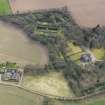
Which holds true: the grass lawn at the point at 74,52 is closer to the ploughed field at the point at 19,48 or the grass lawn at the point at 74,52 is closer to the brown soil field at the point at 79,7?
the ploughed field at the point at 19,48

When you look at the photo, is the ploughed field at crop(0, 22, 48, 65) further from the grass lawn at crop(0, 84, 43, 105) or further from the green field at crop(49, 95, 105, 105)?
the green field at crop(49, 95, 105, 105)

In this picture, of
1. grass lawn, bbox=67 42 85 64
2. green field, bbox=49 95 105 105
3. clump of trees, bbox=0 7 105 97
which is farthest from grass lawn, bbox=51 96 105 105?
grass lawn, bbox=67 42 85 64

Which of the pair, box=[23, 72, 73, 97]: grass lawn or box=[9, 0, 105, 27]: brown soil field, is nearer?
box=[23, 72, 73, 97]: grass lawn

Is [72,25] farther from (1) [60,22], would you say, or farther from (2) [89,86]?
(2) [89,86]

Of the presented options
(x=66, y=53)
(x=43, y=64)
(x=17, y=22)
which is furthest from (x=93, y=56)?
(x=17, y=22)

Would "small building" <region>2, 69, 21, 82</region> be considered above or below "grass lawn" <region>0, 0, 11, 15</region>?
below

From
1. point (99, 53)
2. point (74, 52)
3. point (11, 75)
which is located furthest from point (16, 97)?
point (99, 53)

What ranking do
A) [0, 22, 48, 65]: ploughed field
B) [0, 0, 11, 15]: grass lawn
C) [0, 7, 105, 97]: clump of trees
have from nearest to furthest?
[0, 7, 105, 97]: clump of trees → [0, 22, 48, 65]: ploughed field → [0, 0, 11, 15]: grass lawn
